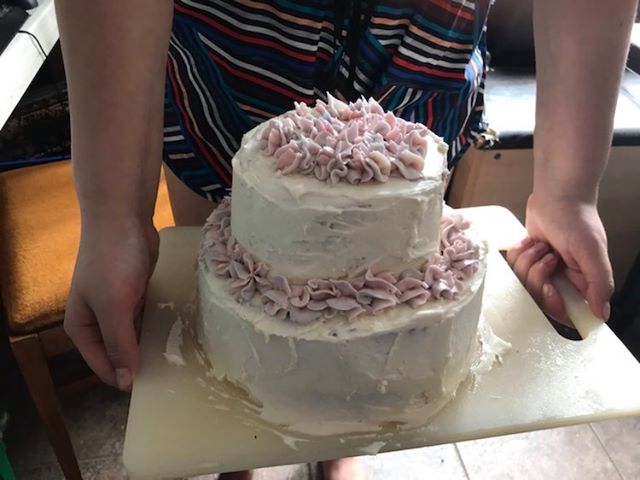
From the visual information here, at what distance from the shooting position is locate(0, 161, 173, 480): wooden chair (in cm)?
99

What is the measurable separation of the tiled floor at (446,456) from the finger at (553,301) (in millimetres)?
603

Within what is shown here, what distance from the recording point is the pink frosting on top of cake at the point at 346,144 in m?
0.57

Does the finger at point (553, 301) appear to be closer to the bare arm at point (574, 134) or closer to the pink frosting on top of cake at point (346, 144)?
the bare arm at point (574, 134)

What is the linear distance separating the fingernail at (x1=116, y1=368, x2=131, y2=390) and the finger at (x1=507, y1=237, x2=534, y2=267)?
1.69 ft

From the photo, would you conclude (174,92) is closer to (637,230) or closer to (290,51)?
(290,51)

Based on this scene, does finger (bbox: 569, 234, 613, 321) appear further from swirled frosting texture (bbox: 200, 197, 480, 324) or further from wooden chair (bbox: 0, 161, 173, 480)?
wooden chair (bbox: 0, 161, 173, 480)

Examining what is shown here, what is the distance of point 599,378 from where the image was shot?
667 mm

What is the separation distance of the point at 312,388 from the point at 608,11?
543 mm

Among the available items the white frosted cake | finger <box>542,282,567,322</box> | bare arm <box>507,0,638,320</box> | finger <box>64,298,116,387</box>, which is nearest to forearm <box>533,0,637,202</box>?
bare arm <box>507,0,638,320</box>

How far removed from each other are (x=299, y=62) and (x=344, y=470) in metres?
0.78

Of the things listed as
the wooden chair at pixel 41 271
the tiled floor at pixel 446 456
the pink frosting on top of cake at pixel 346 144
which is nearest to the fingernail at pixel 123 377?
the pink frosting on top of cake at pixel 346 144

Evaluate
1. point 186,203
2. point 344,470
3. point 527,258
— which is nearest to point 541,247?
point 527,258

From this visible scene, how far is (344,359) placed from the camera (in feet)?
1.91

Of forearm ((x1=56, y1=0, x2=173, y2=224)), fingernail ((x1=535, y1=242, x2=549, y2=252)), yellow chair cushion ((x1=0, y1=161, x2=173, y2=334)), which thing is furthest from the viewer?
yellow chair cushion ((x1=0, y1=161, x2=173, y2=334))
